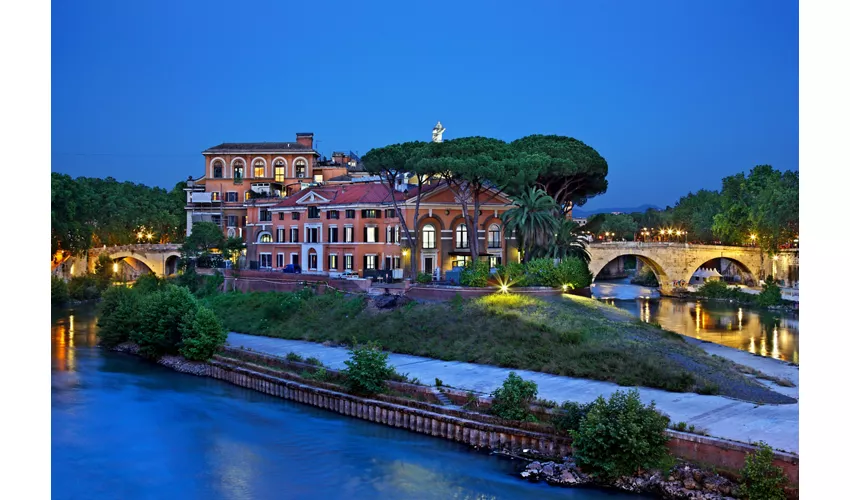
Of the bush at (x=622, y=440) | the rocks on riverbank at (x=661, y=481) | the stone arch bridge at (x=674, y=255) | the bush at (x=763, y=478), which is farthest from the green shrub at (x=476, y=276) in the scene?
the stone arch bridge at (x=674, y=255)

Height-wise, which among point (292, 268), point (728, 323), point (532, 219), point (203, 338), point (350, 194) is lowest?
point (728, 323)

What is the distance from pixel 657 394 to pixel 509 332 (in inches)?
318

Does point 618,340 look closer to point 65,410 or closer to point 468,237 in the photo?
Result: point 468,237

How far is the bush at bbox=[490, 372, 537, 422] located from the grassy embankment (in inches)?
170

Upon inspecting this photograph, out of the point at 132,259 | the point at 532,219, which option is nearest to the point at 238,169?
the point at 132,259

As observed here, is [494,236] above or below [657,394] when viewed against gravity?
above

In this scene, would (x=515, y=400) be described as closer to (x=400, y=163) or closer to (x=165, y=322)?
(x=165, y=322)

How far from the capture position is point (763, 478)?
14922 mm

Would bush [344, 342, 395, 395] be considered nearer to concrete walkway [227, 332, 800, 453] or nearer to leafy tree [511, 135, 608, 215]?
concrete walkway [227, 332, 800, 453]

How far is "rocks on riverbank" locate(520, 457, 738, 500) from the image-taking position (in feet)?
52.3

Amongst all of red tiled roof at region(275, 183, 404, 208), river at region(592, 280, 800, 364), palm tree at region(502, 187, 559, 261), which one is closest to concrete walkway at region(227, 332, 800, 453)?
river at region(592, 280, 800, 364)

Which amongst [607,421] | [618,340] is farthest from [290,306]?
[607,421]

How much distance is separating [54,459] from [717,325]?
3441 centimetres

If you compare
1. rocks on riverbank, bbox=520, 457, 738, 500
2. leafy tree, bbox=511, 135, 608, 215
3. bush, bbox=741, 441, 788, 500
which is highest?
leafy tree, bbox=511, 135, 608, 215
